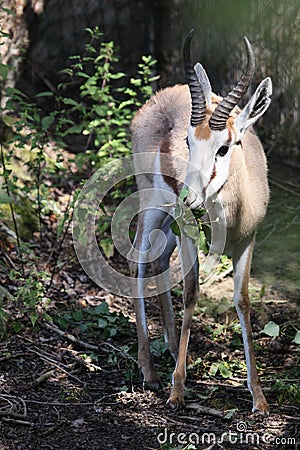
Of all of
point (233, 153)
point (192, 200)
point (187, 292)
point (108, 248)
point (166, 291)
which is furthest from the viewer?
point (108, 248)

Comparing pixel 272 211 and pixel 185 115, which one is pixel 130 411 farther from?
pixel 272 211

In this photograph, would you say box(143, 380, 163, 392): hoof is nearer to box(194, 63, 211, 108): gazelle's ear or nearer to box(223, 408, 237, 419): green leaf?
box(223, 408, 237, 419): green leaf

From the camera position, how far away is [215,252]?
4.50 meters

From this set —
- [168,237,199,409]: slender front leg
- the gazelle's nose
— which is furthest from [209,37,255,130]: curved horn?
[168,237,199,409]: slender front leg

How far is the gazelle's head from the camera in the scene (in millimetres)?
4094

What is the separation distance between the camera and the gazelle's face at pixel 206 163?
13.4 ft

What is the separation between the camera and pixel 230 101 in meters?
4.11

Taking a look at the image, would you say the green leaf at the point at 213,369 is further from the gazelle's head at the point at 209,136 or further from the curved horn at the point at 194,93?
the curved horn at the point at 194,93

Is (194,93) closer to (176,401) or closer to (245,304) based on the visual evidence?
(245,304)

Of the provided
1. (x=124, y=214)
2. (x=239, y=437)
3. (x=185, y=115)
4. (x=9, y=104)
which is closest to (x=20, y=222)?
(x=124, y=214)

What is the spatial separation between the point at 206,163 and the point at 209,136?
6.5 inches

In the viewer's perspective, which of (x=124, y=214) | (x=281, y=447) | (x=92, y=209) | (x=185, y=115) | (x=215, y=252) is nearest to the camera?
(x=281, y=447)

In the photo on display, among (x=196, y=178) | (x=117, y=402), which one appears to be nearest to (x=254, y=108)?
(x=196, y=178)

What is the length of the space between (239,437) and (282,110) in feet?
16.8
